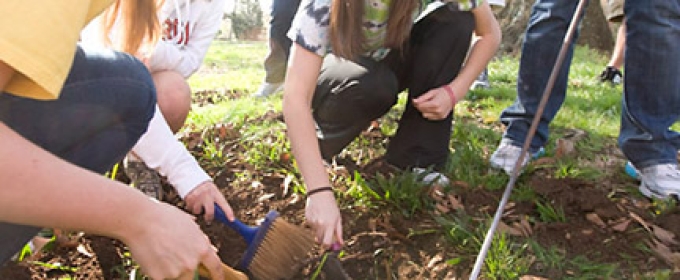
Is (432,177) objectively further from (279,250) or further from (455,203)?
(279,250)

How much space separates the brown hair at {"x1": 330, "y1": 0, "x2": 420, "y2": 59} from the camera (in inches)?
71.4

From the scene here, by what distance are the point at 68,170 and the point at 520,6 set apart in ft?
26.2

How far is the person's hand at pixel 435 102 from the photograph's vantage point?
2.03 metres

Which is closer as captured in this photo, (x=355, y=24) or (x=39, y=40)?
(x=39, y=40)

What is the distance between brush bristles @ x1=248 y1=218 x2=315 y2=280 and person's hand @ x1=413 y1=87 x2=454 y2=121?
24.5 inches

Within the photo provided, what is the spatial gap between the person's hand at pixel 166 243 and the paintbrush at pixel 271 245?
682 mm

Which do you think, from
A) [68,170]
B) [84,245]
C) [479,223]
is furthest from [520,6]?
[68,170]

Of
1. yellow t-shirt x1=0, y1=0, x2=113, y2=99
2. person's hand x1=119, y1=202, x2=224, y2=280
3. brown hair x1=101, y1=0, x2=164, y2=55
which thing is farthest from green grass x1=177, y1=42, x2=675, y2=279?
yellow t-shirt x1=0, y1=0, x2=113, y2=99

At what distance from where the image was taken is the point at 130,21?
1.67 m

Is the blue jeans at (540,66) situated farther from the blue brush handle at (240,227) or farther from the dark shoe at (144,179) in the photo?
the dark shoe at (144,179)

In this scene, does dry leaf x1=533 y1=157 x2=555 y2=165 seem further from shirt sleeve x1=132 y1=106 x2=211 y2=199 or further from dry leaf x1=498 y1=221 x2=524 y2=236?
shirt sleeve x1=132 y1=106 x2=211 y2=199

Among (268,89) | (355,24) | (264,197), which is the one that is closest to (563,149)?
(355,24)

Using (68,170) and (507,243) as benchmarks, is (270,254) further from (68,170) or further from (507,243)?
(68,170)

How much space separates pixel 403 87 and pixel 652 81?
35.4 inches
